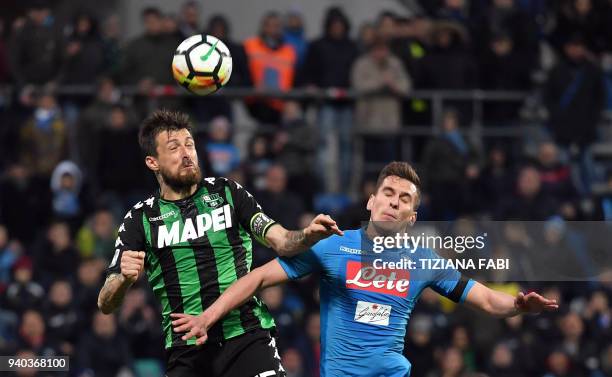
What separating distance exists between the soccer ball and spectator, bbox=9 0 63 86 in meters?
7.14

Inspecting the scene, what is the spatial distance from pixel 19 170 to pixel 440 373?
5639 millimetres

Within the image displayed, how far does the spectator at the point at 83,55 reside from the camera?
54.3 ft

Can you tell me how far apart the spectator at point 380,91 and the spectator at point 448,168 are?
64cm

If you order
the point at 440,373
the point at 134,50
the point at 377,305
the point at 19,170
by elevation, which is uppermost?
the point at 134,50

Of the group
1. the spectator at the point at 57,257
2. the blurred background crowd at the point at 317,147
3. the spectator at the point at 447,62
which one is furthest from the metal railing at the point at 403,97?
the spectator at the point at 57,257

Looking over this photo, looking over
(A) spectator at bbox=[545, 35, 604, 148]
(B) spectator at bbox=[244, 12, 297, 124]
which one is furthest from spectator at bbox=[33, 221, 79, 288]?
(A) spectator at bbox=[545, 35, 604, 148]

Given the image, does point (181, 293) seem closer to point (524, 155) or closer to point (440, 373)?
point (440, 373)

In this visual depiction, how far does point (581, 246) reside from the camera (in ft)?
41.2

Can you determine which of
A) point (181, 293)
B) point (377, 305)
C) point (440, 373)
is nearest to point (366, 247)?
point (377, 305)

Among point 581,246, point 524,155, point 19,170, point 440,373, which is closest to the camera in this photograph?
point 581,246

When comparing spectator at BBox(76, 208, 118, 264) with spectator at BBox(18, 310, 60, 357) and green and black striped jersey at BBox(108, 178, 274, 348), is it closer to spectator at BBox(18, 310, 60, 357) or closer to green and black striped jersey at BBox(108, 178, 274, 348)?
spectator at BBox(18, 310, 60, 357)

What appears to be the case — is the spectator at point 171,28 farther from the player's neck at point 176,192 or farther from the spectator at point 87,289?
the player's neck at point 176,192

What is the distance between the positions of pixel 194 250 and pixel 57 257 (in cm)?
737

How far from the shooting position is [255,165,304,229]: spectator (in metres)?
15.2
